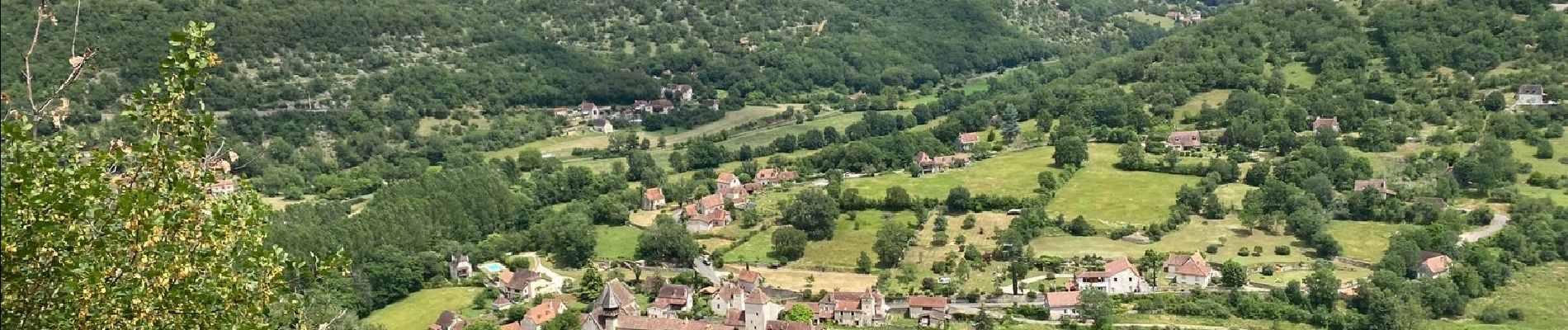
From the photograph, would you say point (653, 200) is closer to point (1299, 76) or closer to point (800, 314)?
point (800, 314)

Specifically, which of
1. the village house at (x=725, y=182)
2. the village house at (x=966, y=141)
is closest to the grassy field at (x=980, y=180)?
the village house at (x=966, y=141)

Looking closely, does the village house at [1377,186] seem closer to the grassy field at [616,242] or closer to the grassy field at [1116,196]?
the grassy field at [1116,196]

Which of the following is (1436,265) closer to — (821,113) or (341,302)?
(341,302)

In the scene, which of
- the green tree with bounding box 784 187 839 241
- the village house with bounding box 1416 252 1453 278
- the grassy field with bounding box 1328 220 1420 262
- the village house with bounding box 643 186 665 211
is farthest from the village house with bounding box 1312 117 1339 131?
the village house with bounding box 643 186 665 211

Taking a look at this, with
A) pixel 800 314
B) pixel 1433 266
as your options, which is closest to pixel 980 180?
pixel 800 314

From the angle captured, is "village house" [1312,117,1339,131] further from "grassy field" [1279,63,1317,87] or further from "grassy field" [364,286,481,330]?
"grassy field" [364,286,481,330]

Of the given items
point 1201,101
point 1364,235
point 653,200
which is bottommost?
point 653,200
